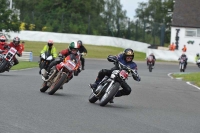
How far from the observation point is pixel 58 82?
1619 centimetres

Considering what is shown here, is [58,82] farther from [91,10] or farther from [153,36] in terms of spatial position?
[91,10]

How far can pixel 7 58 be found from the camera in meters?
24.1

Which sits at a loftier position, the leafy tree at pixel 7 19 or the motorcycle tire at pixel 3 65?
the leafy tree at pixel 7 19

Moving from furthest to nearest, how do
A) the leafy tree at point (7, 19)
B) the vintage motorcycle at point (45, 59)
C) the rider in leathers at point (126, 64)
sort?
the leafy tree at point (7, 19) < the vintage motorcycle at point (45, 59) < the rider in leathers at point (126, 64)

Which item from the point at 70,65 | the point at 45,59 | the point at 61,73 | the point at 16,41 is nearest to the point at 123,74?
the point at 70,65

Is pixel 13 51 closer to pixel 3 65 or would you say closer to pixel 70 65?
pixel 3 65

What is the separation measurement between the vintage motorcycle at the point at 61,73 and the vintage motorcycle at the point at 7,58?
7228mm

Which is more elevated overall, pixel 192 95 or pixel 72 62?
pixel 72 62

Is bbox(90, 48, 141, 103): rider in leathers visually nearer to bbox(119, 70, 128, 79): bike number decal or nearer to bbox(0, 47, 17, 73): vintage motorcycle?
bbox(119, 70, 128, 79): bike number decal

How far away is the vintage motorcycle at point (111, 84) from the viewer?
14391 mm

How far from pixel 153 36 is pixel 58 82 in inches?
2176

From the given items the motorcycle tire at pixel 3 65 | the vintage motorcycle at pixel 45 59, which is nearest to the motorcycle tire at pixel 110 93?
the vintage motorcycle at pixel 45 59

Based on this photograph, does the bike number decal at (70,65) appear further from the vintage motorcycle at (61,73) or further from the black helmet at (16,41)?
the black helmet at (16,41)

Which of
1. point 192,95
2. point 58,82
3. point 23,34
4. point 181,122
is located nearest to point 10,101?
point 58,82
